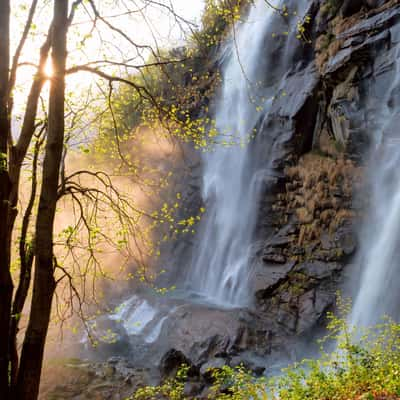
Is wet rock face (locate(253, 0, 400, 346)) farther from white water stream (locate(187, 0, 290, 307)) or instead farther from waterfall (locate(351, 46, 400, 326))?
white water stream (locate(187, 0, 290, 307))

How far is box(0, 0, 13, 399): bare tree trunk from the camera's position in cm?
342

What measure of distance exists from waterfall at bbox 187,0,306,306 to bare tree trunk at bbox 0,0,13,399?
9.52 metres

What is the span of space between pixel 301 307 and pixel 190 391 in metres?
4.20

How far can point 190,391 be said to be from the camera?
862cm

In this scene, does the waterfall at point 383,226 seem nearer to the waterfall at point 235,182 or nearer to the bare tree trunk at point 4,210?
the waterfall at point 235,182

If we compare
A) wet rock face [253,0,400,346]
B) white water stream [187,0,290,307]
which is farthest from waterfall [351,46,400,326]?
white water stream [187,0,290,307]

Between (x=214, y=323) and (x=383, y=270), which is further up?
(x=383, y=270)

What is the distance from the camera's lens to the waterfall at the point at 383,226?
29.7 ft

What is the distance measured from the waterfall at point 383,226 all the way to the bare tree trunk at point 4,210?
802cm

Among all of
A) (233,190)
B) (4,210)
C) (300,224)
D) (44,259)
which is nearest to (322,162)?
(300,224)

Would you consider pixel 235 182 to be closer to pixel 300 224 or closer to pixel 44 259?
pixel 300 224

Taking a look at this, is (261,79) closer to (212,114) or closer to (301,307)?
(212,114)

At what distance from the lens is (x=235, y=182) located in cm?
1689

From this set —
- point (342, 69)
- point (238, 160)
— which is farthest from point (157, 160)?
point (342, 69)
